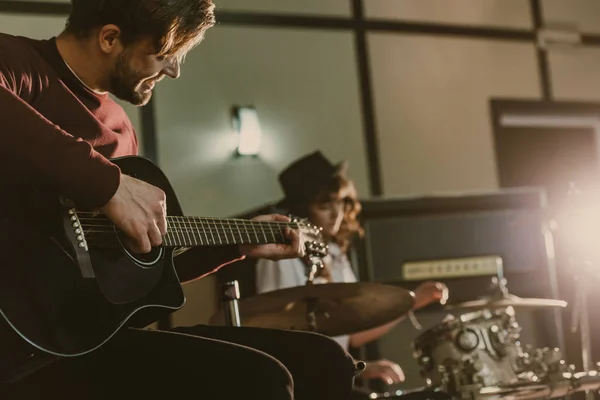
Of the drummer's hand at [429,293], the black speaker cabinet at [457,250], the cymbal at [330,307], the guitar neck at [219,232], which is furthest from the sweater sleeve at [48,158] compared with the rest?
the black speaker cabinet at [457,250]

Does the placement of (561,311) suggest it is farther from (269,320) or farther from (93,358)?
(93,358)

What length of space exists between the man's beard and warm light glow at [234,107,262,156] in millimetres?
2550

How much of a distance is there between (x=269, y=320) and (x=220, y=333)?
99 cm

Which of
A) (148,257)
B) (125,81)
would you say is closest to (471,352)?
(148,257)

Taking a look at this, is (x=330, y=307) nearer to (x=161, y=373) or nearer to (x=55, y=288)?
(x=161, y=373)

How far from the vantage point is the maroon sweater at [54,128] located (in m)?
1.55

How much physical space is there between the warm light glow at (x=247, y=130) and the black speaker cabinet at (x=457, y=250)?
2.71ft

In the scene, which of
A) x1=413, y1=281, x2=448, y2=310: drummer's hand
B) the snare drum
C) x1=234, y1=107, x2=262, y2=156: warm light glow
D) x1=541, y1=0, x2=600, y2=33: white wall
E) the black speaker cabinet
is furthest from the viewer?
x1=541, y1=0, x2=600, y2=33: white wall

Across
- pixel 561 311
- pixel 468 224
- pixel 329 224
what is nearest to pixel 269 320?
pixel 329 224

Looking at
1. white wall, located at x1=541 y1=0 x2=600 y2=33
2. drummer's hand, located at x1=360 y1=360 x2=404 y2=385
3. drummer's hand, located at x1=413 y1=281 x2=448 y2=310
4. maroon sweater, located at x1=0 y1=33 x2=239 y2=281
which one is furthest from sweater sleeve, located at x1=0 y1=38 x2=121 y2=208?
white wall, located at x1=541 y1=0 x2=600 y2=33

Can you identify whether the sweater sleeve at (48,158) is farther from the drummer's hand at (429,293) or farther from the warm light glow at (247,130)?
the warm light glow at (247,130)

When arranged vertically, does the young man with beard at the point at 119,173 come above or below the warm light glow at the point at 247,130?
below

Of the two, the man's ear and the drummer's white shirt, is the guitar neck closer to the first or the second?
the man's ear

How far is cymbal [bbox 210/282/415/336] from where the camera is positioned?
267 cm
